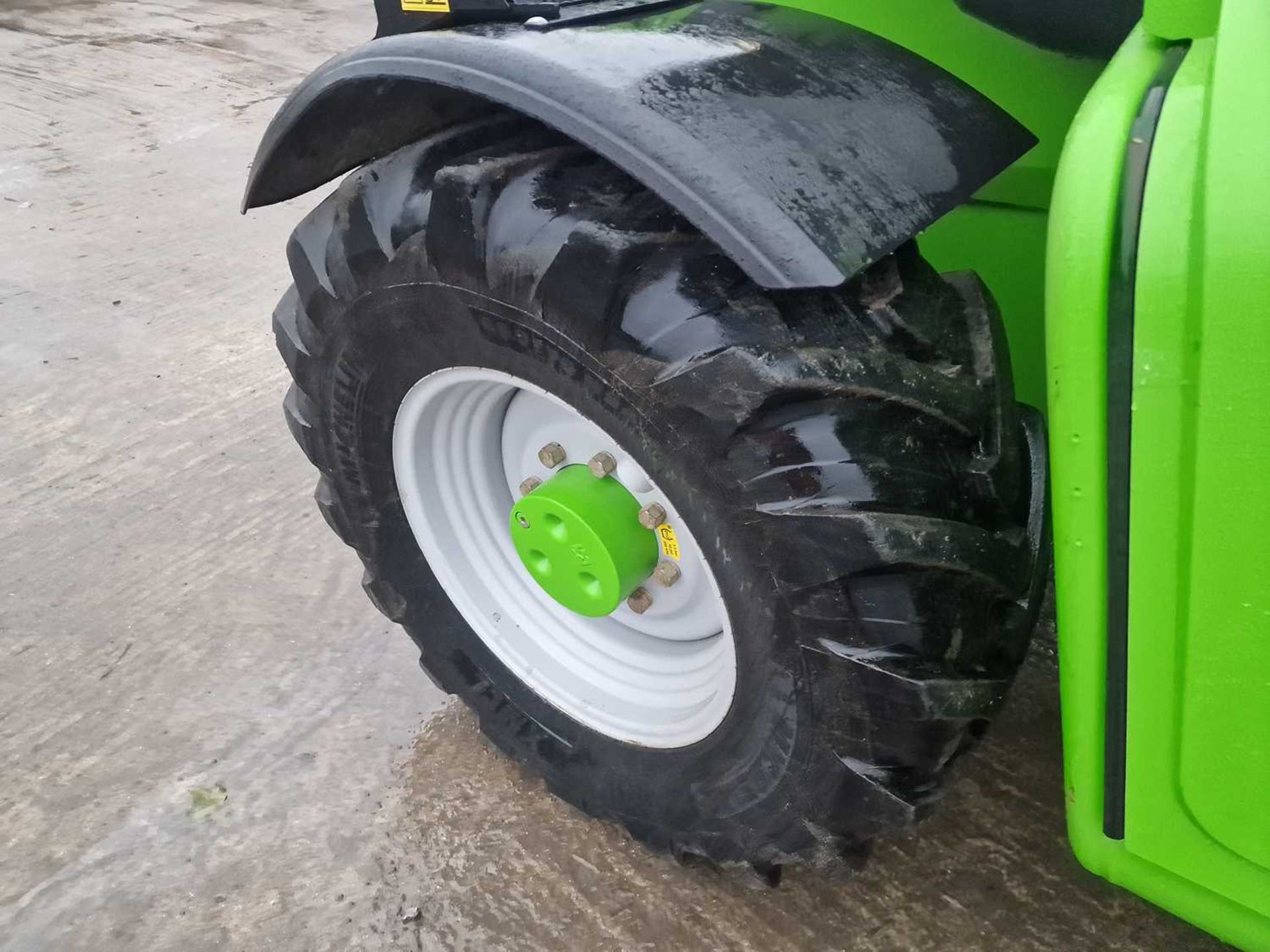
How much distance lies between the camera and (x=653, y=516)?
1264 millimetres

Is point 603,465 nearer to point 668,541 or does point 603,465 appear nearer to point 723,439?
point 668,541

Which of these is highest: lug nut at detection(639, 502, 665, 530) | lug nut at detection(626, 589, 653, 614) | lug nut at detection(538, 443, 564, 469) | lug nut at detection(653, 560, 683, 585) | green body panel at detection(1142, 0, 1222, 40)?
green body panel at detection(1142, 0, 1222, 40)

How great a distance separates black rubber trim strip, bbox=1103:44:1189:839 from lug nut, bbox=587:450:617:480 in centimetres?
65

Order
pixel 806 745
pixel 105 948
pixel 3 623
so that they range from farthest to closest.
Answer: pixel 3 623 → pixel 105 948 → pixel 806 745

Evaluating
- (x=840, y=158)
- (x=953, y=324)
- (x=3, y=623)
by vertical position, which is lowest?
(x=3, y=623)

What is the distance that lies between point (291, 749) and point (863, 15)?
140cm

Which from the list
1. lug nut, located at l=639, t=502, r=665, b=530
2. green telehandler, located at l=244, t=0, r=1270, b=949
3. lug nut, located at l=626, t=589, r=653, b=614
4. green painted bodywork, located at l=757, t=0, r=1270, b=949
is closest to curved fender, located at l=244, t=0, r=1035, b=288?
green telehandler, located at l=244, t=0, r=1270, b=949

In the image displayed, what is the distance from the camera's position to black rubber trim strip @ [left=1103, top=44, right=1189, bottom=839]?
0.71 meters

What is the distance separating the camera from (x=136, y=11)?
670cm

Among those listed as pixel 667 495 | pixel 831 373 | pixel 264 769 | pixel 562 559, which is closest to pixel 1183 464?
pixel 831 373

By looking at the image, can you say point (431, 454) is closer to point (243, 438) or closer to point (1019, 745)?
point (1019, 745)

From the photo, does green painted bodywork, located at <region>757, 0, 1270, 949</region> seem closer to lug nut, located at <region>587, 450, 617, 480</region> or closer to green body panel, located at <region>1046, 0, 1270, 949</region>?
green body panel, located at <region>1046, 0, 1270, 949</region>

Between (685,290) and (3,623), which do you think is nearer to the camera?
(685,290)

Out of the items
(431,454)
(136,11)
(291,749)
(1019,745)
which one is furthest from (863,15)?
(136,11)
